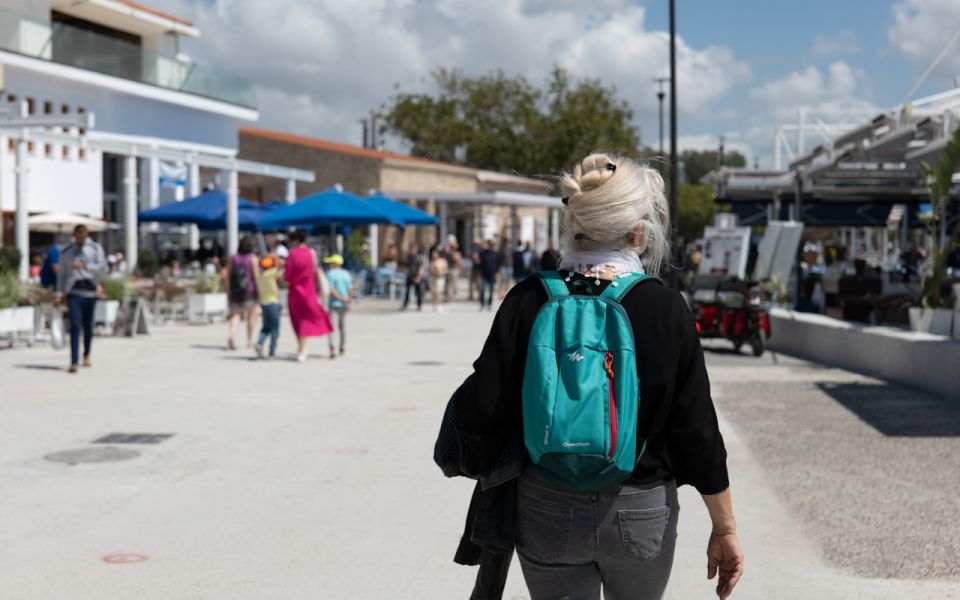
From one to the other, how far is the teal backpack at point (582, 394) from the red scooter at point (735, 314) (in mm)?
14730

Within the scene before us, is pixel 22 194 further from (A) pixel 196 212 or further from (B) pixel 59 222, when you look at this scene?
(B) pixel 59 222

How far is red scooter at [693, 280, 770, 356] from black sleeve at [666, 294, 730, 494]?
14.6 meters

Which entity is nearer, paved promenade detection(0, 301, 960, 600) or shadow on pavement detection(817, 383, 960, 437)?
paved promenade detection(0, 301, 960, 600)

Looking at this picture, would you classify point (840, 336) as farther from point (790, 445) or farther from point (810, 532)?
point (810, 532)

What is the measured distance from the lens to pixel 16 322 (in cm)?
1666

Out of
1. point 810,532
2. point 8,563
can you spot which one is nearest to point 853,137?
point 810,532

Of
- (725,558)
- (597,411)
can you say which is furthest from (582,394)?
(725,558)

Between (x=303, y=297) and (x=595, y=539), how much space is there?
12995mm

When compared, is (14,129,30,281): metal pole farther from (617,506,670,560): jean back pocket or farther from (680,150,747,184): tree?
(680,150,747,184): tree

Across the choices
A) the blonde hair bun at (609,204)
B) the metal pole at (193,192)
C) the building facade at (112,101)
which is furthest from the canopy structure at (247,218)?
the blonde hair bun at (609,204)

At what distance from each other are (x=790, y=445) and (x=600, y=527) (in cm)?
655

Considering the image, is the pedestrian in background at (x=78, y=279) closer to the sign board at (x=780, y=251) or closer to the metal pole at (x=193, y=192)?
the sign board at (x=780, y=251)

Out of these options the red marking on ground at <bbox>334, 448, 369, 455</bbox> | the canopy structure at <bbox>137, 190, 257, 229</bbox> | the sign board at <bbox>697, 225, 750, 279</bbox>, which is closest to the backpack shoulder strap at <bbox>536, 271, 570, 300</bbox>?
the red marking on ground at <bbox>334, 448, 369, 455</bbox>

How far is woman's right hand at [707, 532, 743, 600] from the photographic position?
296cm
